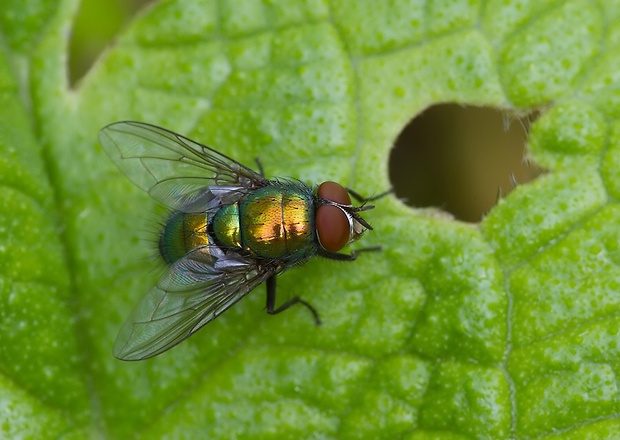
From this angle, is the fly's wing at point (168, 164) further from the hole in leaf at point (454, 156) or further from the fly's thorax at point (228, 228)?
the hole in leaf at point (454, 156)

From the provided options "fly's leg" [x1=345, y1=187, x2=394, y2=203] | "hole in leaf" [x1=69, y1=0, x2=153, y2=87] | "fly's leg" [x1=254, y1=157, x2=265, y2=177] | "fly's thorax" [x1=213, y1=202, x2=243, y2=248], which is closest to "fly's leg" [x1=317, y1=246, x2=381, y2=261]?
"fly's leg" [x1=345, y1=187, x2=394, y2=203]

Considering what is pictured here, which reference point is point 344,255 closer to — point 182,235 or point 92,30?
point 182,235

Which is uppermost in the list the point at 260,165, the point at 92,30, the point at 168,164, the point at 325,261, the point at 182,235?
the point at 92,30

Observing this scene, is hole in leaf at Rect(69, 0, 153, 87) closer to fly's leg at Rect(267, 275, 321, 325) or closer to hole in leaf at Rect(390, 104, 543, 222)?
fly's leg at Rect(267, 275, 321, 325)

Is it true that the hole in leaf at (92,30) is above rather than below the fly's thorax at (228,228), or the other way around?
above

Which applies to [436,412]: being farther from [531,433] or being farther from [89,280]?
[89,280]

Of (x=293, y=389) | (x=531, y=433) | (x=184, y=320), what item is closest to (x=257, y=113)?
(x=184, y=320)

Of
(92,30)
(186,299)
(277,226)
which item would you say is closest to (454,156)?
(277,226)

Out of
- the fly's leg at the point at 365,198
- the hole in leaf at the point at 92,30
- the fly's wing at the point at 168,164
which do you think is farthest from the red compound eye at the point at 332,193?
the hole in leaf at the point at 92,30
